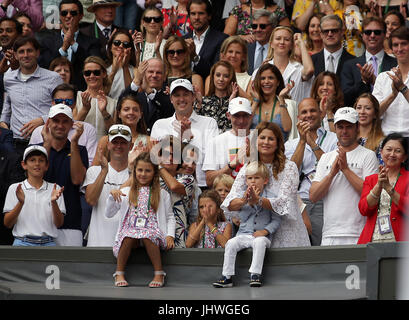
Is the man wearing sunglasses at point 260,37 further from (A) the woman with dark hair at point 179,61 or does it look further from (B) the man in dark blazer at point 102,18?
(B) the man in dark blazer at point 102,18

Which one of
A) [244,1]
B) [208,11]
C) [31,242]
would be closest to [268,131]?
[31,242]

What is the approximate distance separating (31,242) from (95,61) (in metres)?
3.27

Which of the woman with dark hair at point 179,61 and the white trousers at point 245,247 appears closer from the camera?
the white trousers at point 245,247

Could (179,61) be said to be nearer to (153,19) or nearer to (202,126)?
(153,19)

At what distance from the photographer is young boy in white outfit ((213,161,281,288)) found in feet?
28.4

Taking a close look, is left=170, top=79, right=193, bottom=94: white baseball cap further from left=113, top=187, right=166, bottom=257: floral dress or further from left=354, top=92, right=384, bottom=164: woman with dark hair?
left=113, top=187, right=166, bottom=257: floral dress

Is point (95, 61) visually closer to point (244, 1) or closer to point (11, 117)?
point (11, 117)

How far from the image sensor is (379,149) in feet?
34.0

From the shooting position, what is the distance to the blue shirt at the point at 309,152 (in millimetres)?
10445

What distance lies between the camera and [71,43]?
13.4m

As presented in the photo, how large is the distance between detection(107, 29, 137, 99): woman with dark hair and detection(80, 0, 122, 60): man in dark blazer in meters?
0.88

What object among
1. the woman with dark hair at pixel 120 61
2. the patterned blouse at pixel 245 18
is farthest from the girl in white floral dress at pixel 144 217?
the patterned blouse at pixel 245 18

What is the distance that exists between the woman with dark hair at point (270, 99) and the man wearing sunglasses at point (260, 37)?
65.8 inches

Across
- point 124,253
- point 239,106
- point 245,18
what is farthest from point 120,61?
point 124,253
